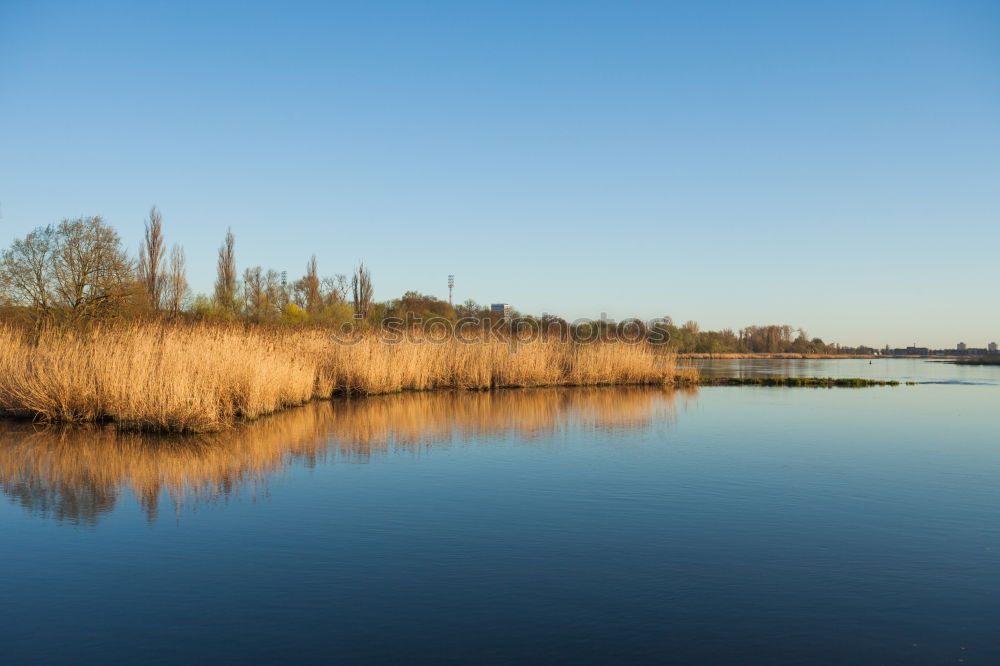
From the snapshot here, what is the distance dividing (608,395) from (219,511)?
13876mm

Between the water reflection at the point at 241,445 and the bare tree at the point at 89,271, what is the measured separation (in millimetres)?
7923

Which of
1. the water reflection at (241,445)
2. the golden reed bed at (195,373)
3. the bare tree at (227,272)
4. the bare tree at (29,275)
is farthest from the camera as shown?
the bare tree at (227,272)

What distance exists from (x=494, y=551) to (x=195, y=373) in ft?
27.5

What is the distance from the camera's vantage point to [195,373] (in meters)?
11.7

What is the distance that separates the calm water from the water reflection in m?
0.06

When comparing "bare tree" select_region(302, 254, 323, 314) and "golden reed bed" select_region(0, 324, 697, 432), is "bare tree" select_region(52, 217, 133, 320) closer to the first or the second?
"golden reed bed" select_region(0, 324, 697, 432)

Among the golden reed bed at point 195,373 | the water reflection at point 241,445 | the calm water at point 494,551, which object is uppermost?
the golden reed bed at point 195,373

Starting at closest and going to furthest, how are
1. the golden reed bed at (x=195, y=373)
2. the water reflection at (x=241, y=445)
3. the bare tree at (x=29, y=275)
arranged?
the water reflection at (x=241, y=445), the golden reed bed at (x=195, y=373), the bare tree at (x=29, y=275)

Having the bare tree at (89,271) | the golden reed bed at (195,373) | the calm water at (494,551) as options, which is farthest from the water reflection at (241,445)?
the bare tree at (89,271)

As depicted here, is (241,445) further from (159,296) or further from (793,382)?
(159,296)

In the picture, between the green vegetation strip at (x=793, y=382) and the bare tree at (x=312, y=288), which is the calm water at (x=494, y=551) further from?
the bare tree at (x=312, y=288)

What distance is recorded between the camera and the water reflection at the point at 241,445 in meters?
6.69

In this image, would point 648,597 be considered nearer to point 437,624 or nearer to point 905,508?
point 437,624

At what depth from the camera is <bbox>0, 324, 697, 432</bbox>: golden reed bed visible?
1067cm
